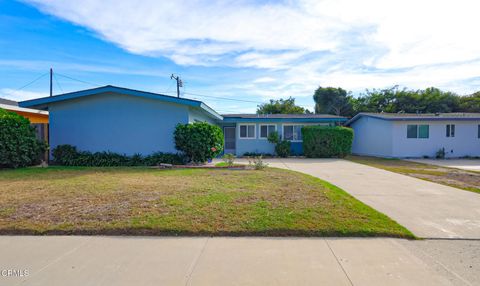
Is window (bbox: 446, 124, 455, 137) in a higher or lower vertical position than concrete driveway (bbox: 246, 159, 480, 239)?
higher

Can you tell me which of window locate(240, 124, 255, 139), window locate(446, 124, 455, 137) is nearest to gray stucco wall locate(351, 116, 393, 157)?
window locate(446, 124, 455, 137)

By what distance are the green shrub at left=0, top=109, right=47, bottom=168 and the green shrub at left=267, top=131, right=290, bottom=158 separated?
41.5 ft

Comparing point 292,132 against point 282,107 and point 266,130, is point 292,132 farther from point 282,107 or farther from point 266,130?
point 282,107

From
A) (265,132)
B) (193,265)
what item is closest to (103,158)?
(193,265)

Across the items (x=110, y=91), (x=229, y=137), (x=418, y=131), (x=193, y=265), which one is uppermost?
(x=110, y=91)

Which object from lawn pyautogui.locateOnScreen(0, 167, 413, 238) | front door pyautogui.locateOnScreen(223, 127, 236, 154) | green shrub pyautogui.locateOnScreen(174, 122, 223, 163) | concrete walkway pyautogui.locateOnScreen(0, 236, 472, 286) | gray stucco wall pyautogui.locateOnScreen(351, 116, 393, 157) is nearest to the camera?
concrete walkway pyautogui.locateOnScreen(0, 236, 472, 286)

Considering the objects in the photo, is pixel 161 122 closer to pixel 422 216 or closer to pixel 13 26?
pixel 13 26

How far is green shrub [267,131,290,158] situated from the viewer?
17.1 meters

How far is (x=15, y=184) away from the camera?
6.73 metres

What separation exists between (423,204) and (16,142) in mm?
13247

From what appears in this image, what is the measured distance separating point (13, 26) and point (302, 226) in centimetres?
1464

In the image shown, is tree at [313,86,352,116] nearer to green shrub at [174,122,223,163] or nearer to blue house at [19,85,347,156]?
green shrub at [174,122,223,163]

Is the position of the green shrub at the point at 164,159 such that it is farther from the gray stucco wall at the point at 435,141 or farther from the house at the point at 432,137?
the gray stucco wall at the point at 435,141

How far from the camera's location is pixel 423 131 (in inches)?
674
